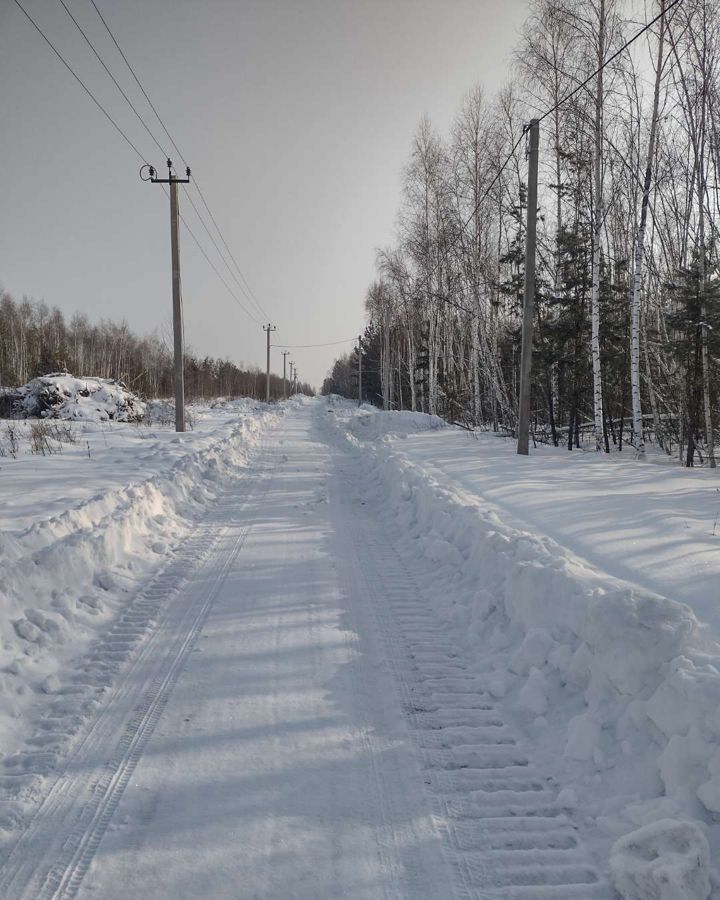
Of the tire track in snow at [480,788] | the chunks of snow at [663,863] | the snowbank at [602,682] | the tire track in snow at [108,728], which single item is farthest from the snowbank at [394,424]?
the chunks of snow at [663,863]

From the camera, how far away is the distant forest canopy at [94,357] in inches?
1633

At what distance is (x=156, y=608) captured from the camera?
4.64 metres

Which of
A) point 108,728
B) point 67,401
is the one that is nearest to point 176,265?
point 67,401

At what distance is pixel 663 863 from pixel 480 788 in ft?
2.70

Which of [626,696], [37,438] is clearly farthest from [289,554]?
[37,438]

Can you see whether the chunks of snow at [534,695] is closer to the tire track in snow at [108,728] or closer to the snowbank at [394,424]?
the tire track in snow at [108,728]

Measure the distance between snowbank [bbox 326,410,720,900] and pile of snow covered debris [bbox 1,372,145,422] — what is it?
18001 millimetres

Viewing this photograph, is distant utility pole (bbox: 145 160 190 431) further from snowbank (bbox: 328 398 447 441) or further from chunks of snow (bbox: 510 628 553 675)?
chunks of snow (bbox: 510 628 553 675)

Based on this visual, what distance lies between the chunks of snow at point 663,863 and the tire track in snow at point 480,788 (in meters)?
0.10

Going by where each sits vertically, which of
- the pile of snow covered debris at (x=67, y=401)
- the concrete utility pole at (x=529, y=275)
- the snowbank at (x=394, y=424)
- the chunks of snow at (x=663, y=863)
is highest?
the concrete utility pole at (x=529, y=275)

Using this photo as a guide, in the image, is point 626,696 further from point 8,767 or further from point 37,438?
point 37,438

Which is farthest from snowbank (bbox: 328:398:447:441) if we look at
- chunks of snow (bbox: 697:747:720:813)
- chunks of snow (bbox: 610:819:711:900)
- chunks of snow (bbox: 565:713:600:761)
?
chunks of snow (bbox: 610:819:711:900)

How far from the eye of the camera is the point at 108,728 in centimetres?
299

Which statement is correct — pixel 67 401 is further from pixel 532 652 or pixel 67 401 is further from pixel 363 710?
pixel 532 652
